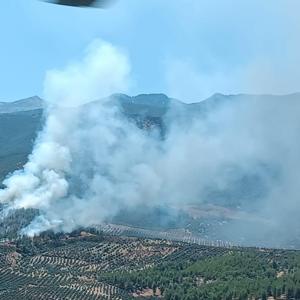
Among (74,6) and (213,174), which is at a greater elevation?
(213,174)

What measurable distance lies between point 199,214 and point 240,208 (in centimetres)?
1193

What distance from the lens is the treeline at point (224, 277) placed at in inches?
1677

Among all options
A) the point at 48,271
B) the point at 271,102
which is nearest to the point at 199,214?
the point at 48,271

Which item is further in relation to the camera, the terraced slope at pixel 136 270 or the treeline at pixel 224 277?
the terraced slope at pixel 136 270

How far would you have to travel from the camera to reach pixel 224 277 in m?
48.4

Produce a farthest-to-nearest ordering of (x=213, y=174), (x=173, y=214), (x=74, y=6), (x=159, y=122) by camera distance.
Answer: (x=159, y=122)
(x=213, y=174)
(x=173, y=214)
(x=74, y=6)

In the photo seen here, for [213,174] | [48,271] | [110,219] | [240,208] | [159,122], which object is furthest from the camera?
[159,122]

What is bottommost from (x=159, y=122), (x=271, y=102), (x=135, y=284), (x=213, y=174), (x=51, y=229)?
(x=135, y=284)

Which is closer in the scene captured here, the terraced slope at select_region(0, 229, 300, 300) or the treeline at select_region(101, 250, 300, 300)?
the treeline at select_region(101, 250, 300, 300)

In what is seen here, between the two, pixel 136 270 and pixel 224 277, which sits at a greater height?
pixel 136 270

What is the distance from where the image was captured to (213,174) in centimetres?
12962

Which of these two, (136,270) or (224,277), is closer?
(224,277)

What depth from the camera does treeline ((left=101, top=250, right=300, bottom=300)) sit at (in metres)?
42.6

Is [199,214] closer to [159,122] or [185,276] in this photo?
[159,122]
